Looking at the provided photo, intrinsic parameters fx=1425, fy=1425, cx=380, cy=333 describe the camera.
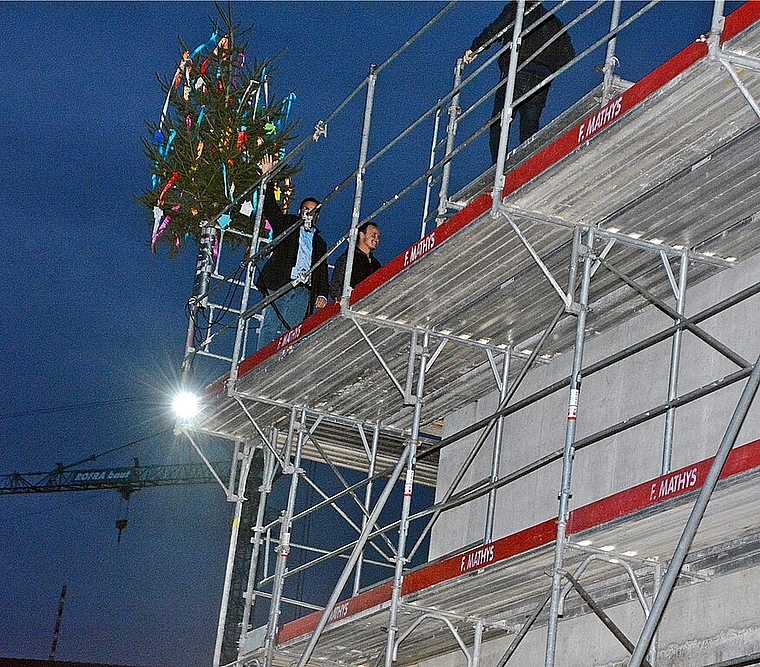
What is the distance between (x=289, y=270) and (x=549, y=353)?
4.35 meters

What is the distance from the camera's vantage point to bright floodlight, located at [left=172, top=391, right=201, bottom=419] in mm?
16938

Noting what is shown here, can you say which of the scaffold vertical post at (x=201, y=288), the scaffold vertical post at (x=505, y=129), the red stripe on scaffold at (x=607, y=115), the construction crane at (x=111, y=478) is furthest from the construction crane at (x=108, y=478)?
the red stripe on scaffold at (x=607, y=115)

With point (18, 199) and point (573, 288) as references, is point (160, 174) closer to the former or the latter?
point (573, 288)

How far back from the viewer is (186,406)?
671 inches

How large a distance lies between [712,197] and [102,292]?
4766 cm

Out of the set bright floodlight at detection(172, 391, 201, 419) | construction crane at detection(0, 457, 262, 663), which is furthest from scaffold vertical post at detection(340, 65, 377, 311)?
construction crane at detection(0, 457, 262, 663)

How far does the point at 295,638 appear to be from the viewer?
14.9 meters

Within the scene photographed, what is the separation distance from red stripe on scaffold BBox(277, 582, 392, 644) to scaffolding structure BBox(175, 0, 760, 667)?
0.03 metres

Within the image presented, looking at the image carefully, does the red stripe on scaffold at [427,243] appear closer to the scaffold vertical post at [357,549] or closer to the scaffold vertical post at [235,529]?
the scaffold vertical post at [357,549]

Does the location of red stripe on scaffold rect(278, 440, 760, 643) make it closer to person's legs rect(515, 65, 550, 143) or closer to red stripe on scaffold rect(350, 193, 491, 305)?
red stripe on scaffold rect(350, 193, 491, 305)

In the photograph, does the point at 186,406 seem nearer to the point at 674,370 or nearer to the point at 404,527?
the point at 404,527

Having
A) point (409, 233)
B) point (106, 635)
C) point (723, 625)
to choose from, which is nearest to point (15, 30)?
point (409, 233)

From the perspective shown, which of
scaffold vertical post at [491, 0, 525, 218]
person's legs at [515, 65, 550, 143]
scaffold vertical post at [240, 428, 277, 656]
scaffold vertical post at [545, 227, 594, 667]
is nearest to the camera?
scaffold vertical post at [545, 227, 594, 667]

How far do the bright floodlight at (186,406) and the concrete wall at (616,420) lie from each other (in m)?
3.19
